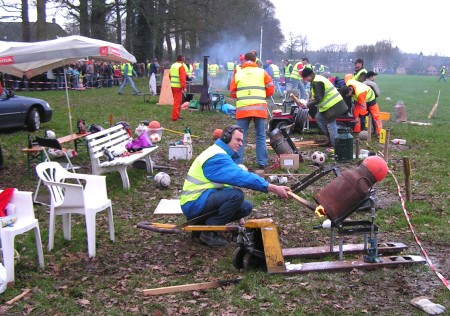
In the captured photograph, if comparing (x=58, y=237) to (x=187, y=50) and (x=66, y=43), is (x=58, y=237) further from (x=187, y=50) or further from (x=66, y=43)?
(x=187, y=50)

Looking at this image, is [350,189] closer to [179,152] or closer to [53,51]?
[179,152]

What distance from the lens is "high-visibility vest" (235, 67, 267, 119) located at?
29.2 ft

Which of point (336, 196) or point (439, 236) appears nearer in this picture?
point (336, 196)

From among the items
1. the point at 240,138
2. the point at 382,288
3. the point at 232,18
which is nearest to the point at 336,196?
the point at 382,288

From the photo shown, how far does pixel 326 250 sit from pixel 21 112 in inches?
397

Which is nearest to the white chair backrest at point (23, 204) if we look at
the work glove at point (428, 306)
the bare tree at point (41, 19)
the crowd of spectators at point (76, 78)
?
the work glove at point (428, 306)

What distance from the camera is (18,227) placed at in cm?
465

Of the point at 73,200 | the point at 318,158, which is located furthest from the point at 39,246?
the point at 318,158

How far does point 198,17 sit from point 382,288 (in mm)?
33691

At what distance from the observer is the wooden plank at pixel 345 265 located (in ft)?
15.7

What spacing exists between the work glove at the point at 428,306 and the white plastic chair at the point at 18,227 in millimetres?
3564

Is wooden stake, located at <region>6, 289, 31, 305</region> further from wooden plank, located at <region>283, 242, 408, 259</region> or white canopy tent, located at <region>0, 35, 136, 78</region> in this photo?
white canopy tent, located at <region>0, 35, 136, 78</region>

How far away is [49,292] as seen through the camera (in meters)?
4.54

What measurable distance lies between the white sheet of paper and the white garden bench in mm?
974
